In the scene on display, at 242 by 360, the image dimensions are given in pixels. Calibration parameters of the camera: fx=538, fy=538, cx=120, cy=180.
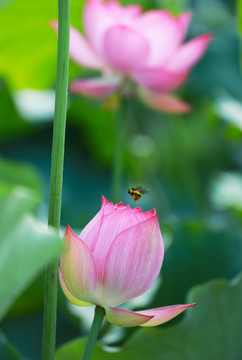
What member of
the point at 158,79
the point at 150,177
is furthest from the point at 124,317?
the point at 150,177

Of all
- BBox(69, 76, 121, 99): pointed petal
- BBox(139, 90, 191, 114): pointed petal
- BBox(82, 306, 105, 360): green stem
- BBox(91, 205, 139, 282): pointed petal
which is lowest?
BBox(82, 306, 105, 360): green stem

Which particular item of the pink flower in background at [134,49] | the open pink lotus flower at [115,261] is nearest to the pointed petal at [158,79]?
the pink flower in background at [134,49]

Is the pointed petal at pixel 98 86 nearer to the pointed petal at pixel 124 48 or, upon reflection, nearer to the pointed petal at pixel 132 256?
the pointed petal at pixel 124 48

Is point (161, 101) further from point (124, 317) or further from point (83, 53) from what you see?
point (124, 317)

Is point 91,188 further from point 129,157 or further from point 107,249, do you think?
point 107,249

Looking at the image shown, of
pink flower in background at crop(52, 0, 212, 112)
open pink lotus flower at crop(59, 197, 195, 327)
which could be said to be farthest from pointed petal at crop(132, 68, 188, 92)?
open pink lotus flower at crop(59, 197, 195, 327)

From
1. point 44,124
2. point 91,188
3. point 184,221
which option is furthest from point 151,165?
point 184,221

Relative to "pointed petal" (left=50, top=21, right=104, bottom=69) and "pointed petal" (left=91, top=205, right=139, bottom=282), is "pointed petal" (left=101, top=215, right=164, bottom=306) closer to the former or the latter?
"pointed petal" (left=91, top=205, right=139, bottom=282)
